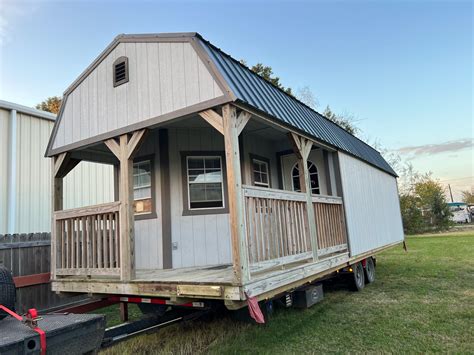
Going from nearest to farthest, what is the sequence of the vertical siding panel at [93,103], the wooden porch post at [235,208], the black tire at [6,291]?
the black tire at [6,291] < the wooden porch post at [235,208] < the vertical siding panel at [93,103]

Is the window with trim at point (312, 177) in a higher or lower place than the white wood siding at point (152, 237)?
higher

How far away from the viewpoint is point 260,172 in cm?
747

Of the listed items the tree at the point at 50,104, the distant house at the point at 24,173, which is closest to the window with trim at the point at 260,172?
the distant house at the point at 24,173

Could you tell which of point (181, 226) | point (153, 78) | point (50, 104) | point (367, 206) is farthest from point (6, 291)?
point (50, 104)

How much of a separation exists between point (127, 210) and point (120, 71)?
2.16 m

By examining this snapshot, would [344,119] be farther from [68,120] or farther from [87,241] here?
[87,241]

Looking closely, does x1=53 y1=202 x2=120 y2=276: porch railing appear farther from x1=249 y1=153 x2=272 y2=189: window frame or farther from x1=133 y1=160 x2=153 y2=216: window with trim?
x1=249 y1=153 x2=272 y2=189: window frame

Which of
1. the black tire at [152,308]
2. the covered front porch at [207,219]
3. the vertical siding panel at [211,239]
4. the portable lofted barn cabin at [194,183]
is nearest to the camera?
the covered front porch at [207,219]

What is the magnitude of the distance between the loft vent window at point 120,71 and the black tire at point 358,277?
20.2 ft

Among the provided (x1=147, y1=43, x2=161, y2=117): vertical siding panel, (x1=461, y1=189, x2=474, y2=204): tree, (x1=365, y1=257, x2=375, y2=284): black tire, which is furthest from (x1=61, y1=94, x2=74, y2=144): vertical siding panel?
(x1=461, y1=189, x2=474, y2=204): tree

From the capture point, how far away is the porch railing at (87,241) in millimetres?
4551

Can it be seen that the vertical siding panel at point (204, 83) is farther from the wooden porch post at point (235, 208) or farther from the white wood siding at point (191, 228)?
the white wood siding at point (191, 228)

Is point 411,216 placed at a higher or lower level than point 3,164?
lower

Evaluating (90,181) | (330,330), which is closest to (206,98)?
(330,330)
